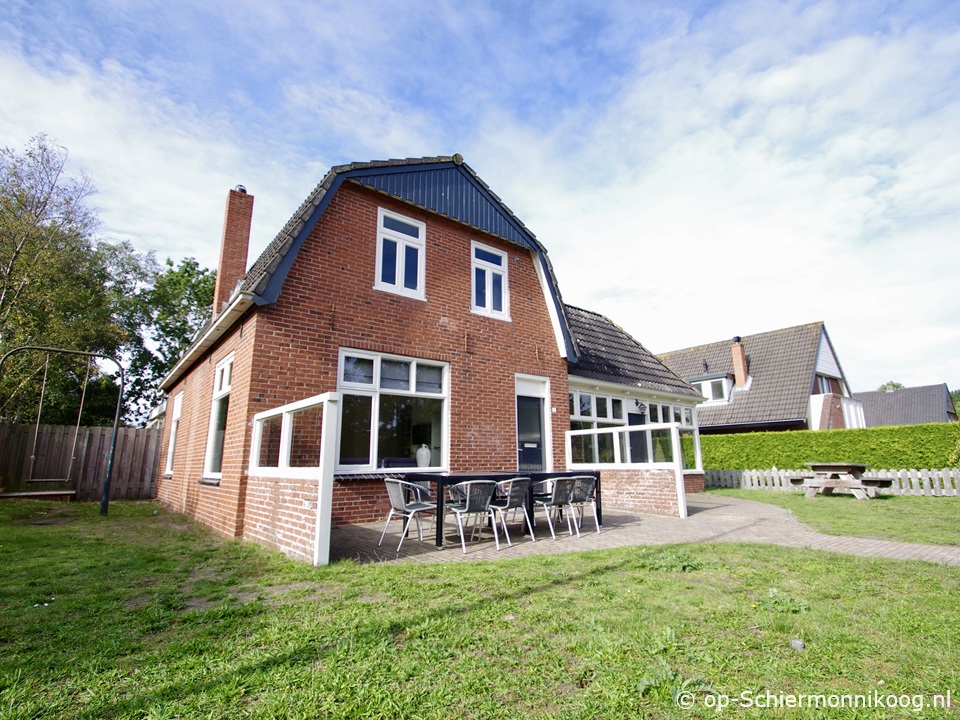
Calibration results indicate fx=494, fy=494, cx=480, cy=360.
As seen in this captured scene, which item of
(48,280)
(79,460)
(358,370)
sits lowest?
(79,460)

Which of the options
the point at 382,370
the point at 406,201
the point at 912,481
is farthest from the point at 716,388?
the point at 382,370

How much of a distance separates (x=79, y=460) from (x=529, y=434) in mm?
14170

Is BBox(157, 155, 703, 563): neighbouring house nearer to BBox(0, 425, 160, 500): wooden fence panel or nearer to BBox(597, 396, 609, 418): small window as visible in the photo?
BBox(597, 396, 609, 418): small window

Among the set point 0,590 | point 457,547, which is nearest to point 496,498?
point 457,547

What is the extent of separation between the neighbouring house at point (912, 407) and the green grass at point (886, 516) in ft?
92.1

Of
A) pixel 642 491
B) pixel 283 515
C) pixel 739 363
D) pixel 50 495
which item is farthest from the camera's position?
pixel 739 363

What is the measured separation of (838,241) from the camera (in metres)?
11.0

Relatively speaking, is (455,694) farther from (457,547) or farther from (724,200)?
(724,200)

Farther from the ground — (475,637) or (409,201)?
(409,201)

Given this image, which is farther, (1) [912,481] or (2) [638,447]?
(1) [912,481]

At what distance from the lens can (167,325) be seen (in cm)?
3028

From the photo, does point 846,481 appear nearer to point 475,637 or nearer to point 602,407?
point 602,407

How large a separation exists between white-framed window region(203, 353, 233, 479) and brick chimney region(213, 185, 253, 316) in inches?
102

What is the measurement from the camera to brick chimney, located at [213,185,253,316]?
1145cm
